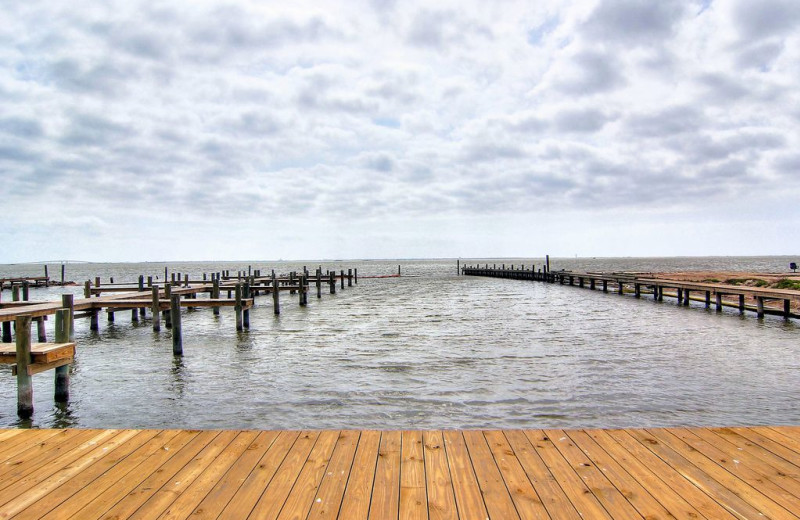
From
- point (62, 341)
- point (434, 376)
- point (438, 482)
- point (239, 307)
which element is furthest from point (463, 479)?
point (239, 307)

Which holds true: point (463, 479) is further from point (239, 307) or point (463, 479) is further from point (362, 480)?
point (239, 307)

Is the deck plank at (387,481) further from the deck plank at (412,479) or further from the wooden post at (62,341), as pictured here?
the wooden post at (62,341)

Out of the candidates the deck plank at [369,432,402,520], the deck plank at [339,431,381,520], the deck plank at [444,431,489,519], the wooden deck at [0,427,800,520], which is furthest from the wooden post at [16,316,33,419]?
the deck plank at [444,431,489,519]

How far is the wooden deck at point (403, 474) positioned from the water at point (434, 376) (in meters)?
3.01

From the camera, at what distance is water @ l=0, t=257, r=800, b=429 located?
8.35 meters

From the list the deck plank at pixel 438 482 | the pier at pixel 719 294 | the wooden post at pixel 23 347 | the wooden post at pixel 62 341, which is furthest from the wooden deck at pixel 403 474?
the pier at pixel 719 294

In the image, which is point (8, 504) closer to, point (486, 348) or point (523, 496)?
point (523, 496)

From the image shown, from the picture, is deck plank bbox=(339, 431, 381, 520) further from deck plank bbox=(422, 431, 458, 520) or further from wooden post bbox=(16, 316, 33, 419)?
wooden post bbox=(16, 316, 33, 419)

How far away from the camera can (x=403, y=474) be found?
411 centimetres

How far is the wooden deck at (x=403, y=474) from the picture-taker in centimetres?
353

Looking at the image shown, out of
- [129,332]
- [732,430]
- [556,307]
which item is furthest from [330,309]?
[732,430]

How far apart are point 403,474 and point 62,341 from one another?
7855 mm

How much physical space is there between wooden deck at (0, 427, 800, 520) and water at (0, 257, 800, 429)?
3007mm

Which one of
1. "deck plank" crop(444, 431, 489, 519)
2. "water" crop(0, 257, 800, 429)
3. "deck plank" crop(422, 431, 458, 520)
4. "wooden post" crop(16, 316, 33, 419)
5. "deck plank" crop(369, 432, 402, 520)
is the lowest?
"water" crop(0, 257, 800, 429)
